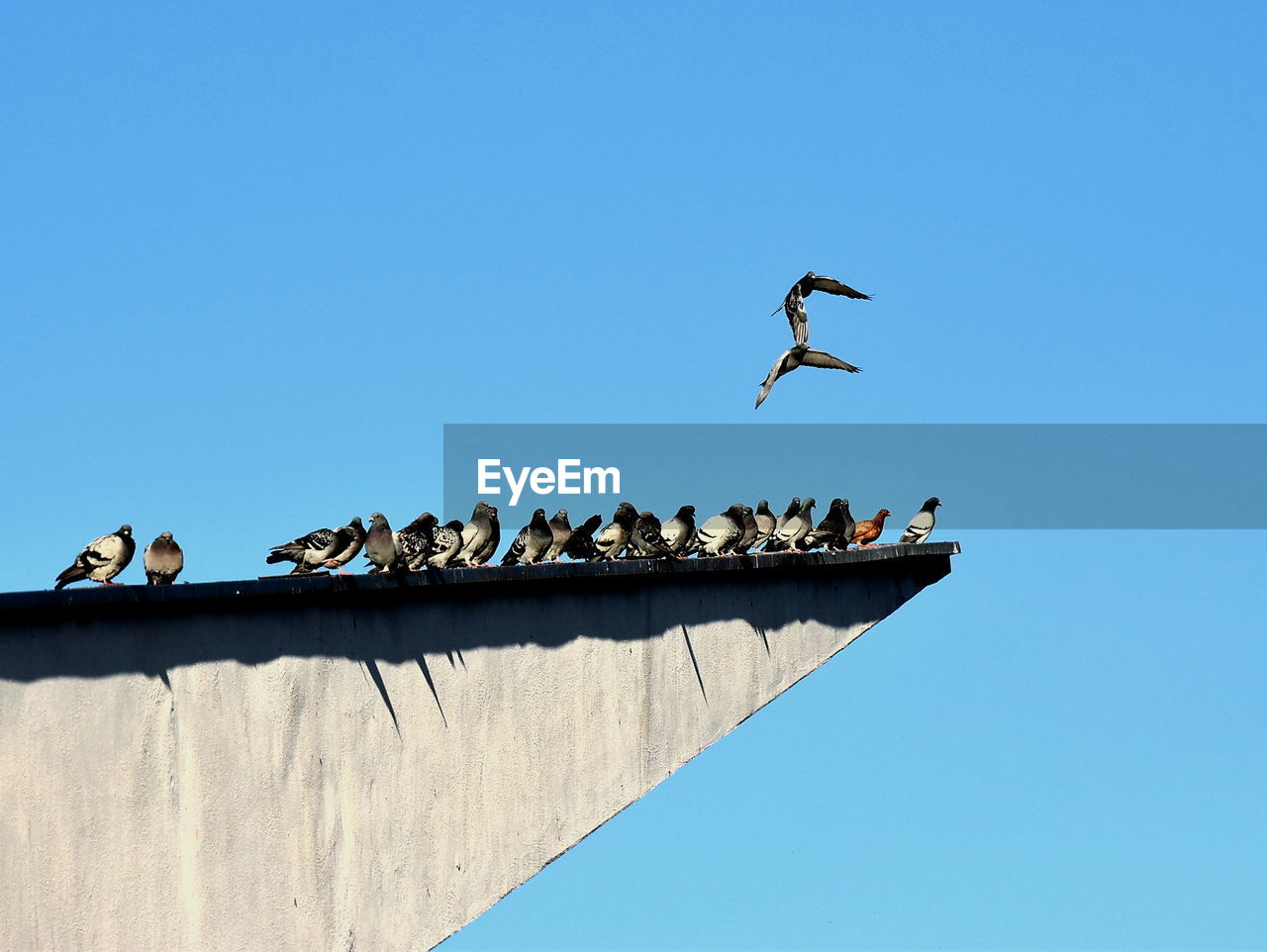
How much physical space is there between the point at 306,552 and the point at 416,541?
5.20 ft

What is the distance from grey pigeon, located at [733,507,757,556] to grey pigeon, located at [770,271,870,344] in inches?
113

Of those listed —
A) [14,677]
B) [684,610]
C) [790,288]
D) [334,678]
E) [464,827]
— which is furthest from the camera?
[790,288]

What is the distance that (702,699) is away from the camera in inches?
1055

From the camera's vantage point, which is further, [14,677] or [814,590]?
[814,590]

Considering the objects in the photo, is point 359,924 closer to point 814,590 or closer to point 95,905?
point 95,905

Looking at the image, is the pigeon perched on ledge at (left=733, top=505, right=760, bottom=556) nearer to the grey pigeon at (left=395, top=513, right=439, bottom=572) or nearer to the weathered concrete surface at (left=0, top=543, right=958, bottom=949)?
the weathered concrete surface at (left=0, top=543, right=958, bottom=949)

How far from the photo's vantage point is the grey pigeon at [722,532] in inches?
1078

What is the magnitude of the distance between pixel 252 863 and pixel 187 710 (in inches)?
69.9

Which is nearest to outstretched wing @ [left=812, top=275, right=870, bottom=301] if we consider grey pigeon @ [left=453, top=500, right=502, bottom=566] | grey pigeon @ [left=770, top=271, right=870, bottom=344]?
grey pigeon @ [left=770, top=271, right=870, bottom=344]

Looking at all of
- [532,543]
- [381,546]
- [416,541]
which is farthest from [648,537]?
[381,546]

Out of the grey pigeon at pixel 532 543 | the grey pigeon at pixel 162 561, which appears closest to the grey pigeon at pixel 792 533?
the grey pigeon at pixel 532 543

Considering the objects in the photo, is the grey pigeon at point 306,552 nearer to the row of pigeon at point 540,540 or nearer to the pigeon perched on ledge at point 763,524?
the row of pigeon at point 540,540

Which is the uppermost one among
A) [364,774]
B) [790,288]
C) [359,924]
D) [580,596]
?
[790,288]

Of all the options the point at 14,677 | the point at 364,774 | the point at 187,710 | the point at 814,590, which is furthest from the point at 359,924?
the point at 814,590
